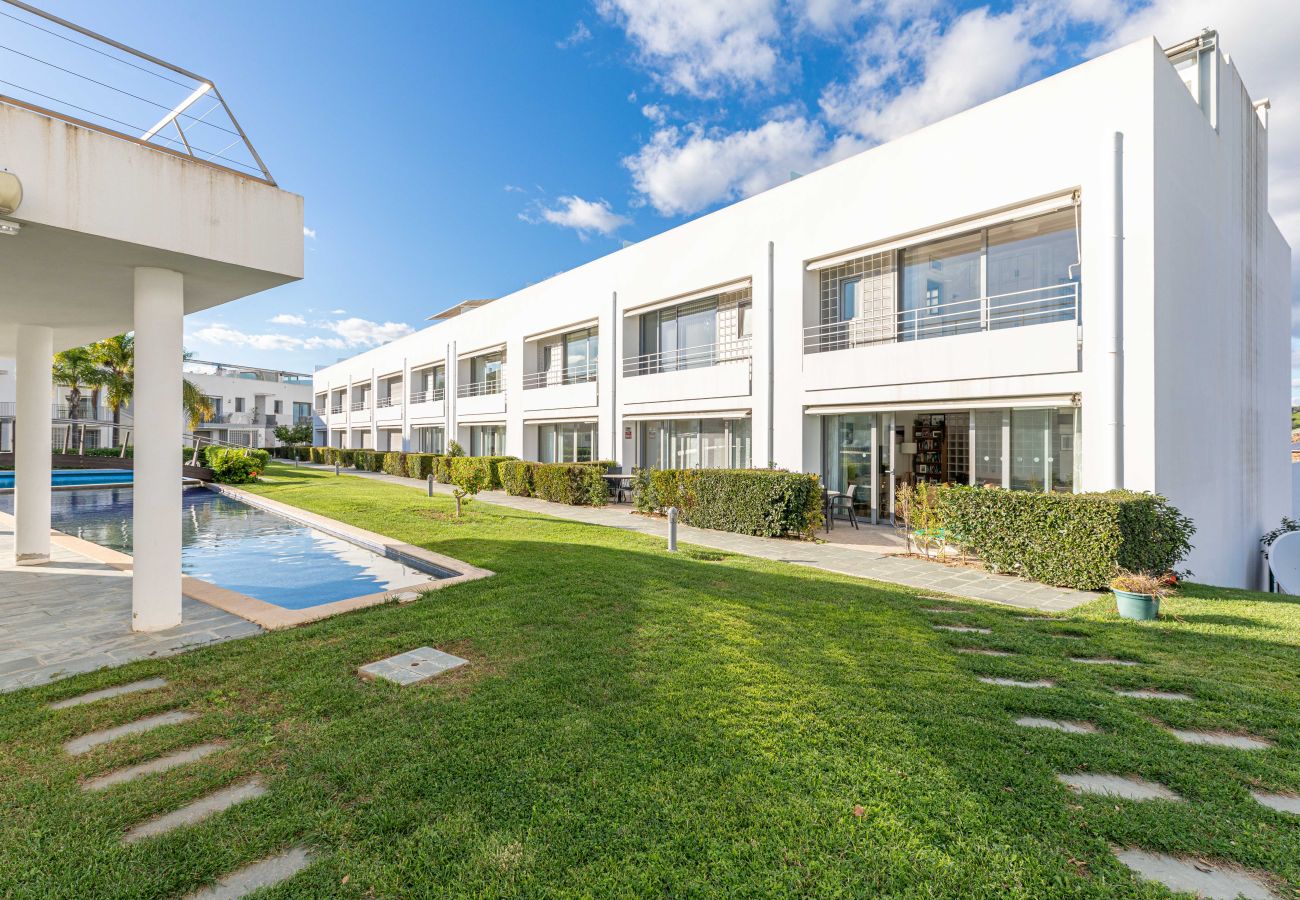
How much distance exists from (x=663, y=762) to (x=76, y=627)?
18.7 feet

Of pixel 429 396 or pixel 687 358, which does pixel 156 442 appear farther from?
pixel 429 396

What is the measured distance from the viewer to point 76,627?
16.8 ft

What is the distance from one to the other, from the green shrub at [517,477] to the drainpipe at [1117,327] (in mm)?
14188

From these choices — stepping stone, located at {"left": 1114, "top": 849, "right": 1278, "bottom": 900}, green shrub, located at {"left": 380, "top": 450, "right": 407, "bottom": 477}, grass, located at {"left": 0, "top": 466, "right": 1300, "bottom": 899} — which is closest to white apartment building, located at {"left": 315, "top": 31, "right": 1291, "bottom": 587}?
grass, located at {"left": 0, "top": 466, "right": 1300, "bottom": 899}

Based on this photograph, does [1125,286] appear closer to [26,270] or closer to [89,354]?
[26,270]

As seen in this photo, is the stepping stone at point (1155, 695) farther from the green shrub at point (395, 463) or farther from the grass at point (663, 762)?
the green shrub at point (395, 463)

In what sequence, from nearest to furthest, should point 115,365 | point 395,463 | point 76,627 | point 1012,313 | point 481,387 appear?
point 76,627 → point 1012,313 → point 481,387 → point 395,463 → point 115,365

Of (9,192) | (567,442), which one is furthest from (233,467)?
(9,192)

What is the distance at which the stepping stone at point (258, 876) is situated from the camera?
211cm

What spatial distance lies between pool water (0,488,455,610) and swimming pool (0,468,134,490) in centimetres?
628

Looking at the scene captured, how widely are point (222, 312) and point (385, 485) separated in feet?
51.2

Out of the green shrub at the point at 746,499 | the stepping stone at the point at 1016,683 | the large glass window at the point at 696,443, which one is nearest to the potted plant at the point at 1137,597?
the stepping stone at the point at 1016,683

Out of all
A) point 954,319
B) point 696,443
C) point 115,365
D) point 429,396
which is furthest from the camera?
point 115,365

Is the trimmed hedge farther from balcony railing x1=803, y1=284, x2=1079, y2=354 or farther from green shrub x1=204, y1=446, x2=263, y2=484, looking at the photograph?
green shrub x1=204, y1=446, x2=263, y2=484
